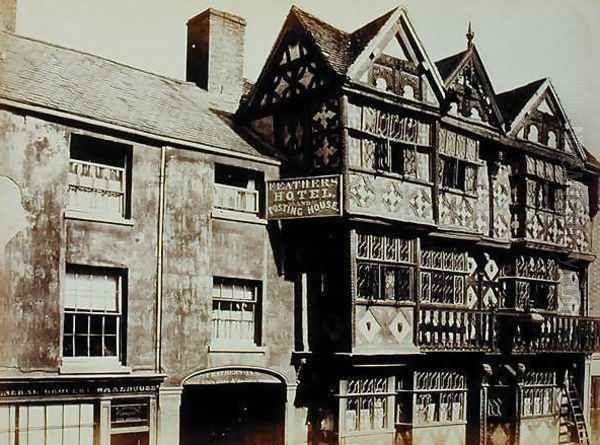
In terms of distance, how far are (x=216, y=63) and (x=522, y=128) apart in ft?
17.0

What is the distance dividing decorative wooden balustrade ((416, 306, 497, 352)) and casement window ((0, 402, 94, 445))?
188 inches

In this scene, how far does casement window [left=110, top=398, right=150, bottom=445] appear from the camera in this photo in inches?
364

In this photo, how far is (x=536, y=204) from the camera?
1434 centimetres

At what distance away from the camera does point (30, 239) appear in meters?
8.70

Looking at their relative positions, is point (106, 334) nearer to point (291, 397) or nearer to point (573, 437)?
point (291, 397)

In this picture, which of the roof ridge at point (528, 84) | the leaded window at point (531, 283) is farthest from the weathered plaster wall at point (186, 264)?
the roof ridge at point (528, 84)

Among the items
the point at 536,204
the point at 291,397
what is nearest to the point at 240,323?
the point at 291,397

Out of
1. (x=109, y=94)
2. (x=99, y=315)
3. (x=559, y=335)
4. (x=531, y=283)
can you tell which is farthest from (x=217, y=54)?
(x=559, y=335)

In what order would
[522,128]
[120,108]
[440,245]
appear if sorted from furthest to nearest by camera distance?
1. [522,128]
2. [440,245]
3. [120,108]

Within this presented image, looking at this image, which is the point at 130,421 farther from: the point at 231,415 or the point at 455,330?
the point at 455,330

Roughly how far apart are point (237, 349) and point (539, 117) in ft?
23.3

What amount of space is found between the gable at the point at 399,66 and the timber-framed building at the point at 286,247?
0.03 metres

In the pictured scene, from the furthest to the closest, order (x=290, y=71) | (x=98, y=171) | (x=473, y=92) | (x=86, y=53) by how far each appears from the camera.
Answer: (x=473, y=92) → (x=290, y=71) → (x=86, y=53) → (x=98, y=171)

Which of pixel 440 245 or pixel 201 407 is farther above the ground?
pixel 440 245
